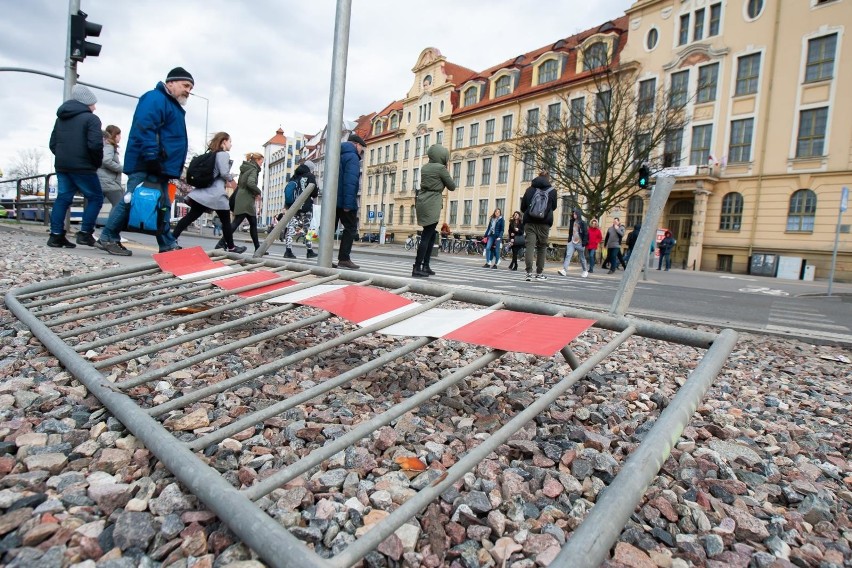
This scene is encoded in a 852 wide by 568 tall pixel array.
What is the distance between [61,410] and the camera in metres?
1.67

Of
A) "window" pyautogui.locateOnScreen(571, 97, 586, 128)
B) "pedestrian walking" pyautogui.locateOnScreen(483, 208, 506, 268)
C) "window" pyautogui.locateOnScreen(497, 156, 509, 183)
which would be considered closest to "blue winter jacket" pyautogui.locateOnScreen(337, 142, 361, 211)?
"pedestrian walking" pyautogui.locateOnScreen(483, 208, 506, 268)

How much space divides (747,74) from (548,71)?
575 inches

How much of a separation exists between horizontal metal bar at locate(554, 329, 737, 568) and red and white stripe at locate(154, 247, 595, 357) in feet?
1.15

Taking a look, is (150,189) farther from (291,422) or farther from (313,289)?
(291,422)

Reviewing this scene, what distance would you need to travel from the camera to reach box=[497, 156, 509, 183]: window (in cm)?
3906

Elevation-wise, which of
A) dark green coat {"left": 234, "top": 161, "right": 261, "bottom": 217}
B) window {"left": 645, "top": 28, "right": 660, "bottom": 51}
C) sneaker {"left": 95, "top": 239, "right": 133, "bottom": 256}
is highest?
window {"left": 645, "top": 28, "right": 660, "bottom": 51}

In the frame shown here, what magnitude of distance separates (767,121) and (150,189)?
28250 millimetres

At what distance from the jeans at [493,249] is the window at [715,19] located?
2104 cm

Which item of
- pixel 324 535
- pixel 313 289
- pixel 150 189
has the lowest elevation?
pixel 324 535

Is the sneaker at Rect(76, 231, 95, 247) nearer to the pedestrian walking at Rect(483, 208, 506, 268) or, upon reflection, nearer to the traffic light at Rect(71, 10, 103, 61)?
the traffic light at Rect(71, 10, 103, 61)

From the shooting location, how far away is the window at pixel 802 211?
2380cm

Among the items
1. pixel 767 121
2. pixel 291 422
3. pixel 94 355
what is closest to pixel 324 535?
pixel 291 422

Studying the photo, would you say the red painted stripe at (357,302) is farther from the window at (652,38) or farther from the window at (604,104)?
the window at (652,38)

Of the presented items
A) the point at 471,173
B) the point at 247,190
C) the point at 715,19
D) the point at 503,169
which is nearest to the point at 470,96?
the point at 471,173
